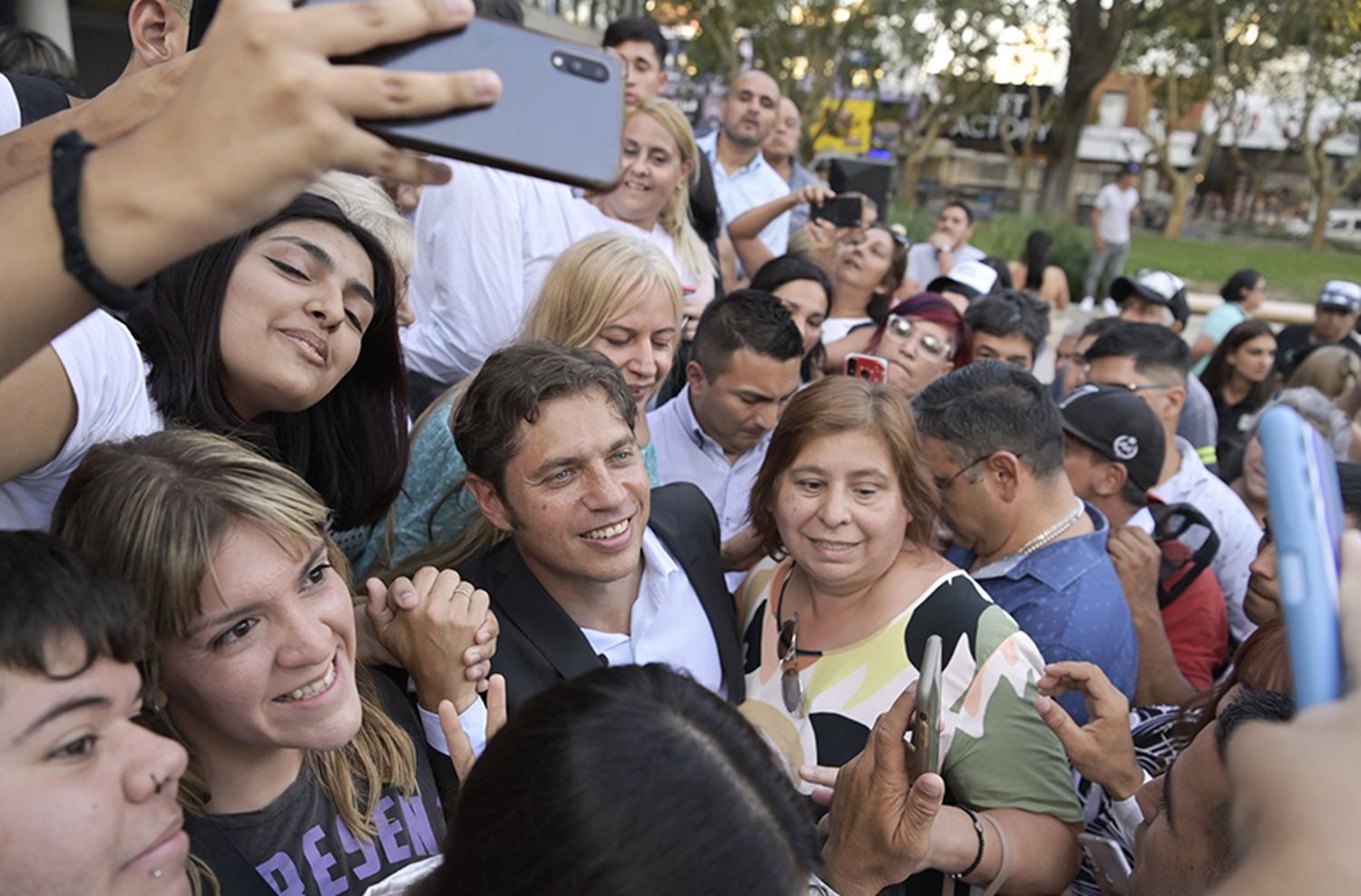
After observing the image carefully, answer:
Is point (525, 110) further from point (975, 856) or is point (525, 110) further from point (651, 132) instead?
point (651, 132)

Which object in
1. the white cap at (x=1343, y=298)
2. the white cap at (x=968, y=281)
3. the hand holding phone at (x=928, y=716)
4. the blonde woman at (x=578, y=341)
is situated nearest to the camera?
the hand holding phone at (x=928, y=716)

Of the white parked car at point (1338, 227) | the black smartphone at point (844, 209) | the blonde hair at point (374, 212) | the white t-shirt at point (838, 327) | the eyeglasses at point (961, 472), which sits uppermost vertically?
the blonde hair at point (374, 212)

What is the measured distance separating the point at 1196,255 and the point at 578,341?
31620 millimetres

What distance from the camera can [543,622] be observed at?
231 centimetres

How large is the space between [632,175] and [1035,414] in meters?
2.21

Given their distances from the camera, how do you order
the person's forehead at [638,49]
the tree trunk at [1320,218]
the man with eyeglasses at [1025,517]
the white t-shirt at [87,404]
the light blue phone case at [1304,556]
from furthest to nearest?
the tree trunk at [1320,218]
the person's forehead at [638,49]
the man with eyeglasses at [1025,517]
the white t-shirt at [87,404]
the light blue phone case at [1304,556]

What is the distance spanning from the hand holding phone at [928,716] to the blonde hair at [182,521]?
91cm

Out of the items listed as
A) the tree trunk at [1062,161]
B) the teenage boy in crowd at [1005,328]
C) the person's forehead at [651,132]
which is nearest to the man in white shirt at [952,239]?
the teenage boy in crowd at [1005,328]

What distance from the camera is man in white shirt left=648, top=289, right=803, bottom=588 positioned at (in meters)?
3.68

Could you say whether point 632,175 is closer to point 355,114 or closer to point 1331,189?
point 355,114

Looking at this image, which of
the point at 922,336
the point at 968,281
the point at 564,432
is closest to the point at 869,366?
the point at 922,336

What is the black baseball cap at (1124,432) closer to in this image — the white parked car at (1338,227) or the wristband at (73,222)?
the wristband at (73,222)

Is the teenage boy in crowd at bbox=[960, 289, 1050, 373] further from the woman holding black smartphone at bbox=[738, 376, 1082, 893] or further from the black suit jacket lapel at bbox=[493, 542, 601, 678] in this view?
the black suit jacket lapel at bbox=[493, 542, 601, 678]

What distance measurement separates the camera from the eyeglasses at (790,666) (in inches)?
95.6
